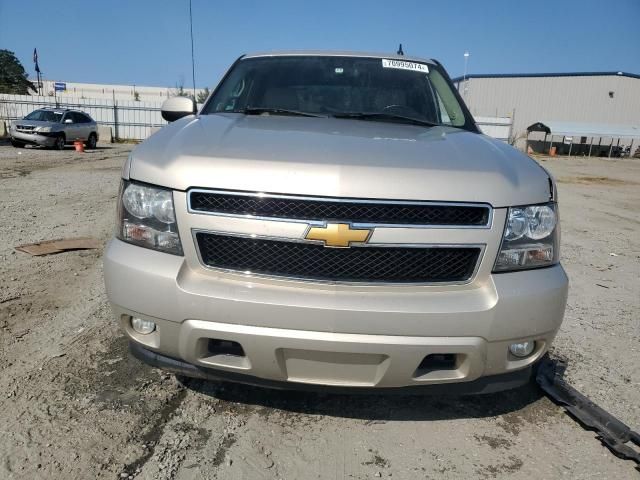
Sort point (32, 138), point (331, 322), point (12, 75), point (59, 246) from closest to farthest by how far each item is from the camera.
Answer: point (331, 322)
point (59, 246)
point (32, 138)
point (12, 75)

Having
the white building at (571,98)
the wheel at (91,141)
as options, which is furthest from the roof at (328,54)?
the white building at (571,98)

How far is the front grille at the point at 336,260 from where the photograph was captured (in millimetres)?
2021

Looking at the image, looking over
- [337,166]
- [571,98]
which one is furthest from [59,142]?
[571,98]

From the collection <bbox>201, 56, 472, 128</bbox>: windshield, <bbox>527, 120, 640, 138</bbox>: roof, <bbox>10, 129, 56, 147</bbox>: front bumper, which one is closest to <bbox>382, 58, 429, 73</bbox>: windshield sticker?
<bbox>201, 56, 472, 128</bbox>: windshield

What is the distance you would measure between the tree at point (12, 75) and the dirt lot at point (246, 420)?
6386 cm

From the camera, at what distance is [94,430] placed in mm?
2285

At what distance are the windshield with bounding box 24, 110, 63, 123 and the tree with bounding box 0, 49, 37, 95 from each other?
4431cm

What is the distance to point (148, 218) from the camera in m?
2.15

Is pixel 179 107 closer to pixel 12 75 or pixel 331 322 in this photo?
pixel 331 322

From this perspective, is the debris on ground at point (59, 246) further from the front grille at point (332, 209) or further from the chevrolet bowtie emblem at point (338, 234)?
the chevrolet bowtie emblem at point (338, 234)

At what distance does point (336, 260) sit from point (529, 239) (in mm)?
837

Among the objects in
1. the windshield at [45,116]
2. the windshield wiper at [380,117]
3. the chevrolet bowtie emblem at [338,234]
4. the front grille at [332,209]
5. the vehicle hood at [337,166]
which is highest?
the windshield wiper at [380,117]

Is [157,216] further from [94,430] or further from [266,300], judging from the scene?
[94,430]

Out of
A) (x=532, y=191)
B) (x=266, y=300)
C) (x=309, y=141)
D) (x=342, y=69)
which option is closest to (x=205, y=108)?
(x=342, y=69)
